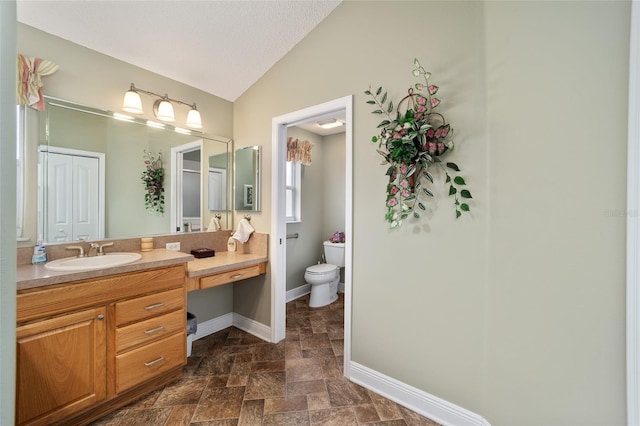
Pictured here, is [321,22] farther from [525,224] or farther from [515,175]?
[525,224]

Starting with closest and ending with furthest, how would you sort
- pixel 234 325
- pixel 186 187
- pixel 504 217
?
1. pixel 504 217
2. pixel 186 187
3. pixel 234 325

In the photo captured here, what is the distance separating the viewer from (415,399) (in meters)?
1.62

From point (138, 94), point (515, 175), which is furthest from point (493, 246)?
point (138, 94)

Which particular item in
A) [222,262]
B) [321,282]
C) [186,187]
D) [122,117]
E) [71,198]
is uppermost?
[122,117]

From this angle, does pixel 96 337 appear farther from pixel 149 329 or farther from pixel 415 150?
pixel 415 150

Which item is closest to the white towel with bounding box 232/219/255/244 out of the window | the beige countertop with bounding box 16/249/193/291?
the beige countertop with bounding box 16/249/193/291

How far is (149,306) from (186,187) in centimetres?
118

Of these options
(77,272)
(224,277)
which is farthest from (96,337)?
(224,277)

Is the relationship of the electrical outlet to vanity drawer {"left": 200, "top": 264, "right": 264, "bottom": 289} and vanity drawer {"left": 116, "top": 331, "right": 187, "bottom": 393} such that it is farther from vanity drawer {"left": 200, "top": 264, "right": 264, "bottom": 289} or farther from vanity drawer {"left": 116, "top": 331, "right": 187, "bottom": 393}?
vanity drawer {"left": 116, "top": 331, "right": 187, "bottom": 393}

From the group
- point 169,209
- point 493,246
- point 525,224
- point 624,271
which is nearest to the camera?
point 624,271

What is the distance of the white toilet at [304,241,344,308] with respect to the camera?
324cm

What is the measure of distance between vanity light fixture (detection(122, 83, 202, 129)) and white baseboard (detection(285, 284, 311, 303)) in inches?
94.2

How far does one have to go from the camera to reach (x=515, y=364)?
121 cm

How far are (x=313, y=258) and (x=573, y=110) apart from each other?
3392 mm
